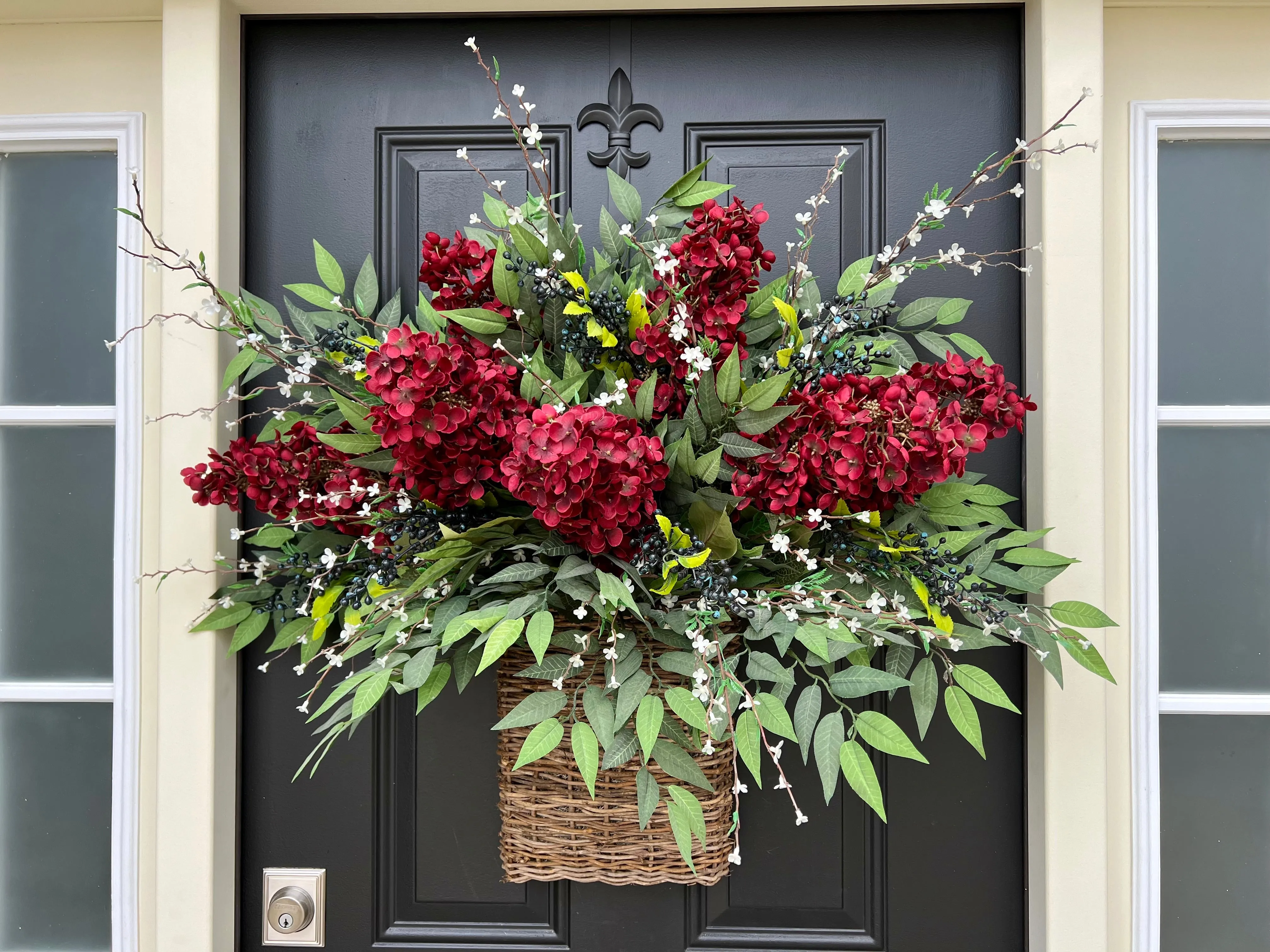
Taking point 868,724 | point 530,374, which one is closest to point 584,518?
point 530,374

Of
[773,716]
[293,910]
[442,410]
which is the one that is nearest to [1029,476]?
[773,716]

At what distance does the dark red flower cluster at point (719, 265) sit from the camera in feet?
2.47

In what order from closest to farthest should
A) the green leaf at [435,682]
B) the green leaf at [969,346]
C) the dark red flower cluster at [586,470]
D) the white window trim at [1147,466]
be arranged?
the dark red flower cluster at [586,470]
the green leaf at [435,682]
the green leaf at [969,346]
the white window trim at [1147,466]

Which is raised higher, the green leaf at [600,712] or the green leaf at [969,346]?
the green leaf at [969,346]

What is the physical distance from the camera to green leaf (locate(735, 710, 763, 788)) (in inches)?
28.0

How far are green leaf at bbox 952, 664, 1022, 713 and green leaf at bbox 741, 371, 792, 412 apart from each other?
34 cm

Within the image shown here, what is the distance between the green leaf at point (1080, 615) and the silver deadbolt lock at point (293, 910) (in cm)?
94

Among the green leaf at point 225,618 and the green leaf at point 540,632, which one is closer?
the green leaf at point 540,632

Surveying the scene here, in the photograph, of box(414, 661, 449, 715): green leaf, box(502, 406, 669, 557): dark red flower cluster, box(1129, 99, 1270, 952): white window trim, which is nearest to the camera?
box(502, 406, 669, 557): dark red flower cluster

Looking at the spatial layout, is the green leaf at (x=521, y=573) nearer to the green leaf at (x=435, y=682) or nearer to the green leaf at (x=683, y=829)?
the green leaf at (x=435, y=682)

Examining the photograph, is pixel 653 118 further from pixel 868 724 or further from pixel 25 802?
pixel 25 802

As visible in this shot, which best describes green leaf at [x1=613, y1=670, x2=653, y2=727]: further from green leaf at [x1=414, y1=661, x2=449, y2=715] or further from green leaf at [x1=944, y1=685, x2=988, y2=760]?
green leaf at [x1=944, y1=685, x2=988, y2=760]

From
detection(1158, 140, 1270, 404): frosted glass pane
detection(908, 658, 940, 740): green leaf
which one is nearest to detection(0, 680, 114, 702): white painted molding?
detection(908, 658, 940, 740): green leaf

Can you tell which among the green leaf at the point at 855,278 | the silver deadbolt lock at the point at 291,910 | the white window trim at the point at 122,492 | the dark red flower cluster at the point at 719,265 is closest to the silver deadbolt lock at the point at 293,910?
the silver deadbolt lock at the point at 291,910
